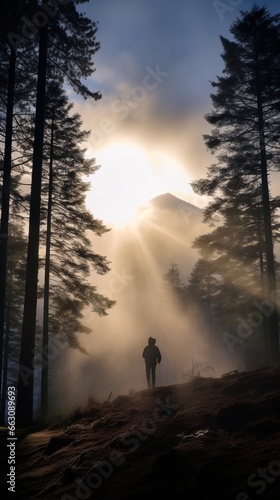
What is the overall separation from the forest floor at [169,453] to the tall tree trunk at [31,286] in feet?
5.95

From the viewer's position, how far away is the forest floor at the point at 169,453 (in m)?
3.97

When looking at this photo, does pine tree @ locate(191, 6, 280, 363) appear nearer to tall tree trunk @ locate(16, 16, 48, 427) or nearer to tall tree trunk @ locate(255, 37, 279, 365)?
tall tree trunk @ locate(255, 37, 279, 365)

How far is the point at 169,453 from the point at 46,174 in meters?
16.1

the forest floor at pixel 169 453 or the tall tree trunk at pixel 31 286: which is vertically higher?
the tall tree trunk at pixel 31 286

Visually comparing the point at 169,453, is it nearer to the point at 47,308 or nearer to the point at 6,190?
the point at 6,190

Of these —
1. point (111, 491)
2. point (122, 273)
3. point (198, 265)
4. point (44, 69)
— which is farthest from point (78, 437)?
point (122, 273)

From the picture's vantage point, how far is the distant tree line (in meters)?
11.1

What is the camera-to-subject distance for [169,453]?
15.2ft

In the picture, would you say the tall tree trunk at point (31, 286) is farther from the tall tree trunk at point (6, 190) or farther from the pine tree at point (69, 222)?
the pine tree at point (69, 222)

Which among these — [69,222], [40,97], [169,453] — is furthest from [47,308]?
[169,453]

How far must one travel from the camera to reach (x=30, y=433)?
879 centimetres

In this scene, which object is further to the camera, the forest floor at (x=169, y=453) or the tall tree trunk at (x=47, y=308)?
the tall tree trunk at (x=47, y=308)

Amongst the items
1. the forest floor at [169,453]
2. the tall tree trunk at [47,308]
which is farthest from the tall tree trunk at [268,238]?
the tall tree trunk at [47,308]

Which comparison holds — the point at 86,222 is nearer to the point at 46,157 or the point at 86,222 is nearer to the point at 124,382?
the point at 46,157
